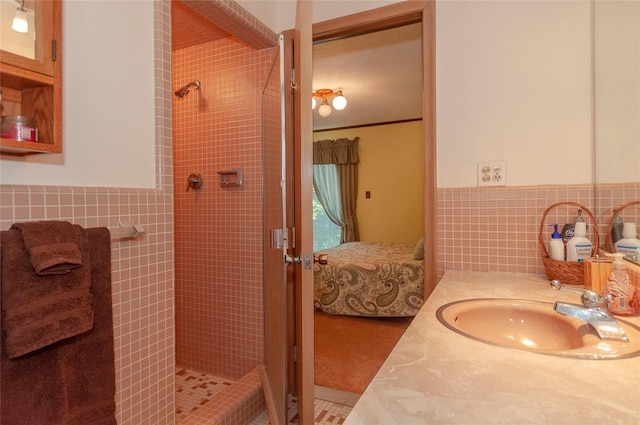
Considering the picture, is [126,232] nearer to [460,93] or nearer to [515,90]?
[460,93]

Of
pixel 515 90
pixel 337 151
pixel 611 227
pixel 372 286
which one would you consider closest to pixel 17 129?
pixel 515 90

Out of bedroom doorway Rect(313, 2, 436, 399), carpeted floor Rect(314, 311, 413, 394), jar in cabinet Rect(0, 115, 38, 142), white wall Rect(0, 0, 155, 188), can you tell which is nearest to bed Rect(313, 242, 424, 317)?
carpeted floor Rect(314, 311, 413, 394)

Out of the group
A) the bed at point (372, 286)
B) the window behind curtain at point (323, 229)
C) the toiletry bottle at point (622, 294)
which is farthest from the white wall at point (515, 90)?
the window behind curtain at point (323, 229)

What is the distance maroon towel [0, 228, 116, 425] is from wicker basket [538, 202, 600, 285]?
1595 millimetres

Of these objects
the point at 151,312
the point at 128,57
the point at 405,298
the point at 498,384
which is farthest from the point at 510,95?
the point at 405,298

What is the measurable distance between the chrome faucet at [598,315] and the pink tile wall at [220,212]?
157 cm

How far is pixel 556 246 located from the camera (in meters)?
1.32

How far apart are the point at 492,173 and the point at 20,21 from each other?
5.58 ft

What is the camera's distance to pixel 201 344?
2248 mm

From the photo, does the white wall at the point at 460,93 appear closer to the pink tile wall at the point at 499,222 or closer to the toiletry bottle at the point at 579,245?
the pink tile wall at the point at 499,222

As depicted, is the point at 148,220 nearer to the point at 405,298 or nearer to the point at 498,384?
the point at 498,384

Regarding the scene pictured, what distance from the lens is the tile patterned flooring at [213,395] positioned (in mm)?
1801

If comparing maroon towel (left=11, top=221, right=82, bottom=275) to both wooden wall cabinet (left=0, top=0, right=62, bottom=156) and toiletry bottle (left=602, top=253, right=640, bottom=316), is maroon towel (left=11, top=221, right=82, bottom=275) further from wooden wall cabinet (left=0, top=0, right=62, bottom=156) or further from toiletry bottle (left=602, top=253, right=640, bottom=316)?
toiletry bottle (left=602, top=253, right=640, bottom=316)

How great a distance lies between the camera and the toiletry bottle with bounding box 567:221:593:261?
4.14 feet
